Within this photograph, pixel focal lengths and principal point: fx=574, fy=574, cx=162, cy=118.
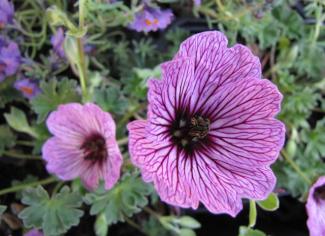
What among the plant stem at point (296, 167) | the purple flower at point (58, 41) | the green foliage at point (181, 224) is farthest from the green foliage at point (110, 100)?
the plant stem at point (296, 167)

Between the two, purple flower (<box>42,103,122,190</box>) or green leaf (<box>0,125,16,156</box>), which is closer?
purple flower (<box>42,103,122,190</box>)

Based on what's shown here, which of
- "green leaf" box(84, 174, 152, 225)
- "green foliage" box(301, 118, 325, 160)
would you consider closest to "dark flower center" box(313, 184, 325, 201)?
"green foliage" box(301, 118, 325, 160)

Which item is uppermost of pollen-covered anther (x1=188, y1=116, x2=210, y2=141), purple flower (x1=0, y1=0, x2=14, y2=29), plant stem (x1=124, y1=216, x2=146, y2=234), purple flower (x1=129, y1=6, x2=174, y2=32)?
purple flower (x1=0, y1=0, x2=14, y2=29)

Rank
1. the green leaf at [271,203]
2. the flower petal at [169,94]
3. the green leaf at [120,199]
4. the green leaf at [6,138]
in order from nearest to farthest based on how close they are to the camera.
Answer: the flower petal at [169,94]
the green leaf at [271,203]
the green leaf at [120,199]
the green leaf at [6,138]

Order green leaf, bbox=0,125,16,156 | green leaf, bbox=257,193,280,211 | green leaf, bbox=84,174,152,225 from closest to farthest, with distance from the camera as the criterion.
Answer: green leaf, bbox=257,193,280,211 → green leaf, bbox=84,174,152,225 → green leaf, bbox=0,125,16,156

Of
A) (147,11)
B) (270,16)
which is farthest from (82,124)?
(270,16)

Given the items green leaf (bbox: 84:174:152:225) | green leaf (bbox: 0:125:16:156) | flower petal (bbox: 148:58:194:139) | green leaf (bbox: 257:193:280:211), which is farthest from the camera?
green leaf (bbox: 0:125:16:156)

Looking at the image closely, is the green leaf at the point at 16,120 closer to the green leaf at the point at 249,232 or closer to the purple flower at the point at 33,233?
the purple flower at the point at 33,233

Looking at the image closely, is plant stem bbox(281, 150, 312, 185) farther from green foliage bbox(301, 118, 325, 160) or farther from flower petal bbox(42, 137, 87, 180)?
flower petal bbox(42, 137, 87, 180)
